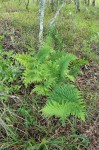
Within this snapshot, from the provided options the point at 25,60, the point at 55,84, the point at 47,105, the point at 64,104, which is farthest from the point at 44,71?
the point at 47,105

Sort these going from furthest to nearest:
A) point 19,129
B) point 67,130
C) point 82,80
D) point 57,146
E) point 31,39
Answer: point 31,39
point 82,80
point 67,130
point 19,129
point 57,146

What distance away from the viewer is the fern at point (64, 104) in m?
3.61

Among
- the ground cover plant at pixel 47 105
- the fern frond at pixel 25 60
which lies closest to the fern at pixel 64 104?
the ground cover plant at pixel 47 105

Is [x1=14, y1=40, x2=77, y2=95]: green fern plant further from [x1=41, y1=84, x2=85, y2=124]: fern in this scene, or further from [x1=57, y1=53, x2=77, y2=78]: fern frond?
[x1=41, y1=84, x2=85, y2=124]: fern

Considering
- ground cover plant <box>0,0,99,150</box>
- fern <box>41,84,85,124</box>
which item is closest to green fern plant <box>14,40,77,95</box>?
ground cover plant <box>0,0,99,150</box>

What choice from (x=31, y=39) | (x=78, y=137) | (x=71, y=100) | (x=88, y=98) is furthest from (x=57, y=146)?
(x=31, y=39)

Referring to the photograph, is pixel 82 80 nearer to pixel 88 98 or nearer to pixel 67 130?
pixel 88 98

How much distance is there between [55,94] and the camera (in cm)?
398

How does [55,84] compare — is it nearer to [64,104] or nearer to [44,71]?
[44,71]

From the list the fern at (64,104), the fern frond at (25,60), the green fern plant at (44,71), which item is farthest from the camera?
the fern frond at (25,60)

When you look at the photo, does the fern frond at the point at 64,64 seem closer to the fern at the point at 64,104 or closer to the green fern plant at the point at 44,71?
the green fern plant at the point at 44,71

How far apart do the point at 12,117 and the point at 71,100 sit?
85 centimetres

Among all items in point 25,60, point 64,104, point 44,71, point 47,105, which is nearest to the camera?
point 47,105

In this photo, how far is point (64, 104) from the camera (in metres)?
3.79
